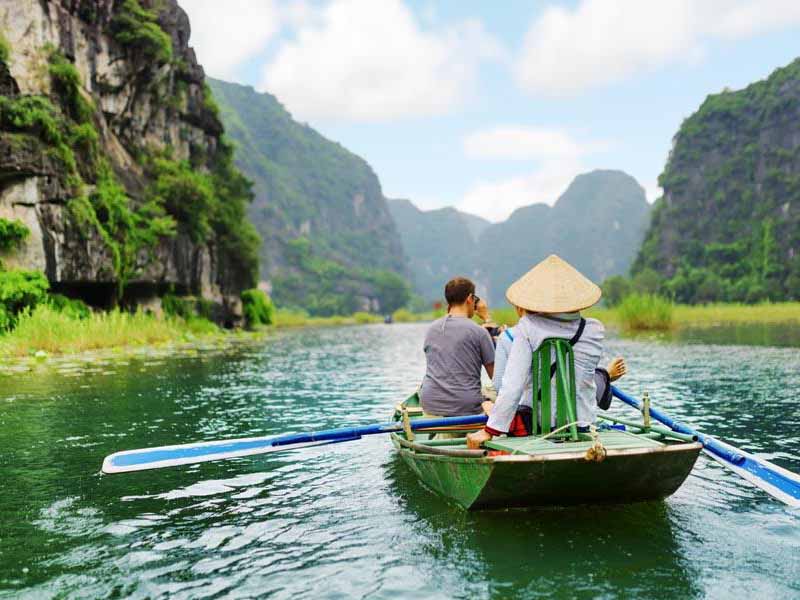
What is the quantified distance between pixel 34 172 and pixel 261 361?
8.50 meters

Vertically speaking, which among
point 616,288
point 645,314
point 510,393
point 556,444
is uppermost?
point 616,288

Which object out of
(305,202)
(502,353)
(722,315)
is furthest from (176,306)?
(305,202)

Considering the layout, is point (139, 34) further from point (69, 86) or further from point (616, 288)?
point (616, 288)

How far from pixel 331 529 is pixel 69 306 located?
1875cm

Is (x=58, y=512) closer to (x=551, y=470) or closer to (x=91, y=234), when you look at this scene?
(x=551, y=470)

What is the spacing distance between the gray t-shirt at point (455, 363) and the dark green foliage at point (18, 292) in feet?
48.3

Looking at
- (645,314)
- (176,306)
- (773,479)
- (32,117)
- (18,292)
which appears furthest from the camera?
(645,314)

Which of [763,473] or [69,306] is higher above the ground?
[69,306]

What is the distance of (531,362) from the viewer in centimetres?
453

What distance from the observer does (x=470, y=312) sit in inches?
231

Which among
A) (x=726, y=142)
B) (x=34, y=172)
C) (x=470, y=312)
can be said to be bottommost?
(x=470, y=312)

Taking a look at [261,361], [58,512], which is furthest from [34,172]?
[58,512]

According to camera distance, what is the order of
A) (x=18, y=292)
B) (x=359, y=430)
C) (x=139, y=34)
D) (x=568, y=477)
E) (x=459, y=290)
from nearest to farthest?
1. (x=568, y=477)
2. (x=359, y=430)
3. (x=459, y=290)
4. (x=18, y=292)
5. (x=139, y=34)

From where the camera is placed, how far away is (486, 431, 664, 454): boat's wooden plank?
13.7 feet
